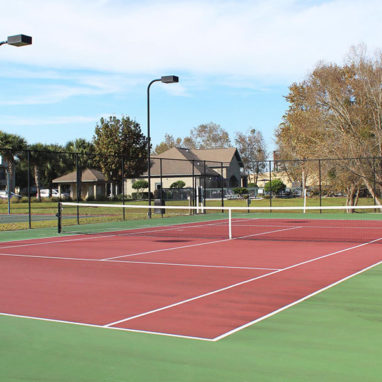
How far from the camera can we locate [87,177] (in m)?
58.6

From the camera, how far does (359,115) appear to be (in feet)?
106

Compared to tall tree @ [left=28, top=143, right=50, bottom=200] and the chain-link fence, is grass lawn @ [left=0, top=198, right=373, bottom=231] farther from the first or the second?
tall tree @ [left=28, top=143, right=50, bottom=200]

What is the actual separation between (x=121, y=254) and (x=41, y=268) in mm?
2423

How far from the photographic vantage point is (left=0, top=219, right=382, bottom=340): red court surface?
21.2ft

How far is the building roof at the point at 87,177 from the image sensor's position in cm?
5781

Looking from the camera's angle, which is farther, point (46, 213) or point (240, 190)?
point (240, 190)

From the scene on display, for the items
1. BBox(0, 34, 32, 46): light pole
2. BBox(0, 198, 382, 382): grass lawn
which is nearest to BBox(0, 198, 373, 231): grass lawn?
BBox(0, 34, 32, 46): light pole

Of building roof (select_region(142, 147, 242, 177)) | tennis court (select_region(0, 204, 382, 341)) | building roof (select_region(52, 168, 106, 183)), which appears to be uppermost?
building roof (select_region(142, 147, 242, 177))

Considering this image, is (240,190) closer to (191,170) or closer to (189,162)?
(191,170)

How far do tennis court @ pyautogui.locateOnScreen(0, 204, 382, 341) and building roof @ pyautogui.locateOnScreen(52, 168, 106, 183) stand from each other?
41361 mm

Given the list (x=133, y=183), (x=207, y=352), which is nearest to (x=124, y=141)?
(x=133, y=183)

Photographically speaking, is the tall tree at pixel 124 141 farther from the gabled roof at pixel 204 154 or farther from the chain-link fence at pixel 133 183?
the gabled roof at pixel 204 154

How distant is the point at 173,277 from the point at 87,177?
50471 mm

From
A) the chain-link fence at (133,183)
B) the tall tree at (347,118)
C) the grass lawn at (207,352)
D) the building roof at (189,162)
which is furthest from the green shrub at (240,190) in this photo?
the grass lawn at (207,352)
